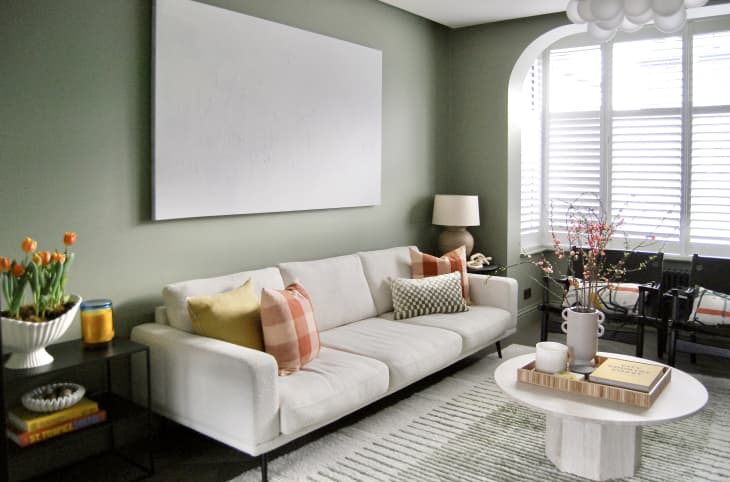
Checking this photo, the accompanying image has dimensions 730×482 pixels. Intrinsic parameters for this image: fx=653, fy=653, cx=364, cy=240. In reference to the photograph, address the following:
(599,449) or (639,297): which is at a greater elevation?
(639,297)

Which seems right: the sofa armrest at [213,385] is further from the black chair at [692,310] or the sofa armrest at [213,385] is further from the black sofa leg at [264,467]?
the black chair at [692,310]

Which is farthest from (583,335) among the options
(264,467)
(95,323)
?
(95,323)

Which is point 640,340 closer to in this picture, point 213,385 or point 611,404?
point 611,404

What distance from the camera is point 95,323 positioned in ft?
9.10

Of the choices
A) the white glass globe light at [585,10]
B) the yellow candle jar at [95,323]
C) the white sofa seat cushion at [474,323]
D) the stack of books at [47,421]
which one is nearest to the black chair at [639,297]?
the white sofa seat cushion at [474,323]

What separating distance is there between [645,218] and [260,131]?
3.40m

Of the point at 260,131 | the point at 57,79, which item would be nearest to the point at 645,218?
the point at 260,131

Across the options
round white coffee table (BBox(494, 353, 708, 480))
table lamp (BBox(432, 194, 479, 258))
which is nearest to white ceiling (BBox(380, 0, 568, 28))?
table lamp (BBox(432, 194, 479, 258))

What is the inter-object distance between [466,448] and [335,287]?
128 cm

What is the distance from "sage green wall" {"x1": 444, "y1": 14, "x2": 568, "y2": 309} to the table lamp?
266 mm

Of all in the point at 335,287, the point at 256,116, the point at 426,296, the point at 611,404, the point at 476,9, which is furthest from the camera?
the point at 476,9

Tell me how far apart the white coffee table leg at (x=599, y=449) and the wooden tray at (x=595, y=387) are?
0.41 feet

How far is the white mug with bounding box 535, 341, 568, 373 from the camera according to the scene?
2.94 meters

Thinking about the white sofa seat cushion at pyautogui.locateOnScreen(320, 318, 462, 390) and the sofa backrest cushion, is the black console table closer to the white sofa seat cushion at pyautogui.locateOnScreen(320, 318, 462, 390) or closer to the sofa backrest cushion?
the white sofa seat cushion at pyautogui.locateOnScreen(320, 318, 462, 390)
